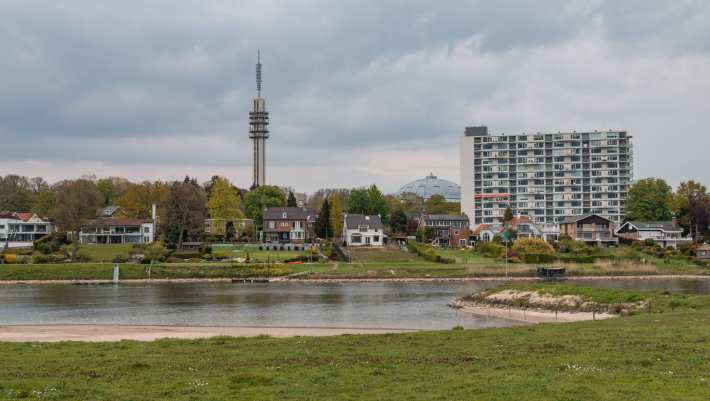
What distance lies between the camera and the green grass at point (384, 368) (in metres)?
15.1

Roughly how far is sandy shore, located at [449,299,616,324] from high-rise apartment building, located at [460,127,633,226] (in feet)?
344

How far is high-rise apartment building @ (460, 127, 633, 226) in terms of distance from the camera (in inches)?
5974

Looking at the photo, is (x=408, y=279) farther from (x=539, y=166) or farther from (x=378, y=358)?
(x=539, y=166)

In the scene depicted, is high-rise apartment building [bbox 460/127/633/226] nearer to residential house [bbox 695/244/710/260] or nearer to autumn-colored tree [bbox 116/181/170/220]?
residential house [bbox 695/244/710/260]

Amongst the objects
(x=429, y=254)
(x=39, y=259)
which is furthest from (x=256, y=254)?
(x=39, y=259)

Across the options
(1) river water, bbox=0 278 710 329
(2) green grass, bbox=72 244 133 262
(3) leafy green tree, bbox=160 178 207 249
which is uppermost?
(3) leafy green tree, bbox=160 178 207 249

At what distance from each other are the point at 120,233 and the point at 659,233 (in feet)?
288

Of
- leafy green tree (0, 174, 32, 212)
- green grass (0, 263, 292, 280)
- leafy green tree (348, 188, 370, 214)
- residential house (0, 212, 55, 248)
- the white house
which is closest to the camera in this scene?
green grass (0, 263, 292, 280)

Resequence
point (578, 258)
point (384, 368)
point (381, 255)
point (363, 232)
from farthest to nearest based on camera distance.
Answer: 1. point (363, 232)
2. point (381, 255)
3. point (578, 258)
4. point (384, 368)

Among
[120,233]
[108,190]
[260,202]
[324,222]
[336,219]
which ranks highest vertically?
[108,190]

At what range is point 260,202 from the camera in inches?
5399

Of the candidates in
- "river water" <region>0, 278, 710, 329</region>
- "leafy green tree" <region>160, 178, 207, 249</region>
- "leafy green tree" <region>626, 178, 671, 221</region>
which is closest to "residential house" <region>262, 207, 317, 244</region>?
"leafy green tree" <region>160, 178, 207, 249</region>

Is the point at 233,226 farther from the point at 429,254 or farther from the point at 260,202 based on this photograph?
the point at 429,254

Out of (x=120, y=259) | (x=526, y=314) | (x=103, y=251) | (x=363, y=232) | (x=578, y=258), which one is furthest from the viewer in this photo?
(x=363, y=232)
